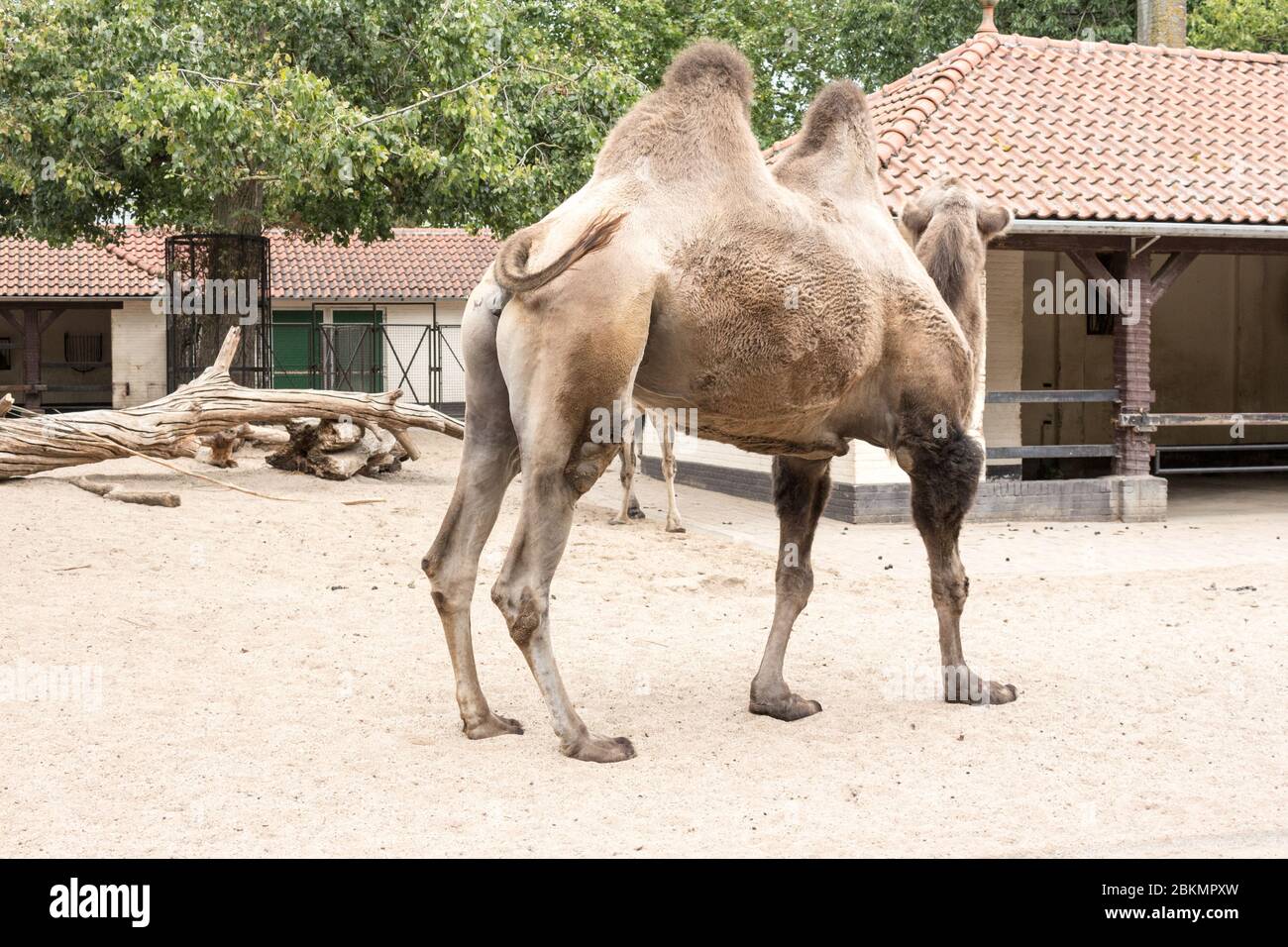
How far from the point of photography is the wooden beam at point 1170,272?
42.3 feet

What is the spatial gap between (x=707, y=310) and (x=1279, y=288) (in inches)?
656

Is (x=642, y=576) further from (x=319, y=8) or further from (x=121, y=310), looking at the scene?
(x=121, y=310)

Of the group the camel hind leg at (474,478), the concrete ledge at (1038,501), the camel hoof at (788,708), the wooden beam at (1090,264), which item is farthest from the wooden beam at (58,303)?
the camel hoof at (788,708)

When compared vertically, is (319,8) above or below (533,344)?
above

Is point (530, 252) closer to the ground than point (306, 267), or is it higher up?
closer to the ground

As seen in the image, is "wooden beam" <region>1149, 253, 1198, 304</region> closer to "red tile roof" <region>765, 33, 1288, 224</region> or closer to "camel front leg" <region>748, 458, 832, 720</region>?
"red tile roof" <region>765, 33, 1288, 224</region>

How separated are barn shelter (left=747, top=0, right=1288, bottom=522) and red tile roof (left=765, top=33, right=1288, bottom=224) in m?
0.02

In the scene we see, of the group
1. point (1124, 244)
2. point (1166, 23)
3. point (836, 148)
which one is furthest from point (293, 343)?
point (836, 148)

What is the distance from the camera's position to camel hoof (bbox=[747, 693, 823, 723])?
515 cm

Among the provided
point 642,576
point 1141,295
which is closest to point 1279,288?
point 1141,295

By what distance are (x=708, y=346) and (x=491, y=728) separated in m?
1.68

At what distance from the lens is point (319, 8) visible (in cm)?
1648

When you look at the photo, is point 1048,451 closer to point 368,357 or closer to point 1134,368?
point 1134,368

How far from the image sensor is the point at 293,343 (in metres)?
31.8
